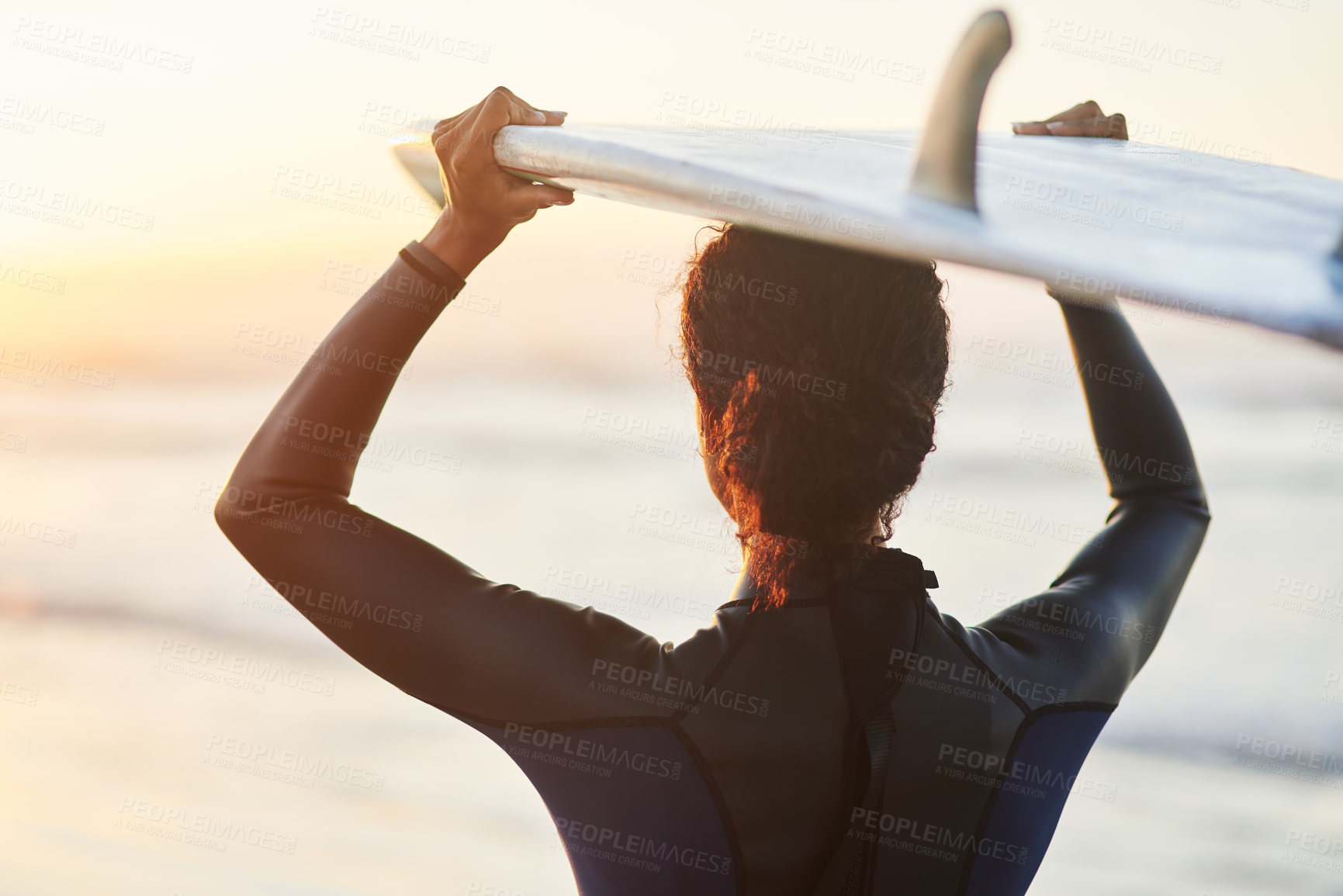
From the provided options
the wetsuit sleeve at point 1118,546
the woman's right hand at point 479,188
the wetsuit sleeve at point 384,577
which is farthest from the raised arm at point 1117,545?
the woman's right hand at point 479,188

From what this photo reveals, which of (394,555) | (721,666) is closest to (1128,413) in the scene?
(721,666)

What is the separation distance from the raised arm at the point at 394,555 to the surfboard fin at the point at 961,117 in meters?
0.45

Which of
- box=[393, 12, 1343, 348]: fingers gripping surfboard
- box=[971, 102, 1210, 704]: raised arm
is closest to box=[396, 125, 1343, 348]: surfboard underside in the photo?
box=[393, 12, 1343, 348]: fingers gripping surfboard

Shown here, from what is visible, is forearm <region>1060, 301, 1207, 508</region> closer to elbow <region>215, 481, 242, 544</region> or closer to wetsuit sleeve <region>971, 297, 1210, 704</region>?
wetsuit sleeve <region>971, 297, 1210, 704</region>

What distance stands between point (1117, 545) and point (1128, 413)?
7.9 inches

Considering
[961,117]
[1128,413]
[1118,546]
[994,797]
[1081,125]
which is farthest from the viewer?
[1081,125]

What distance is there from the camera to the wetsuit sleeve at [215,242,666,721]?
104cm

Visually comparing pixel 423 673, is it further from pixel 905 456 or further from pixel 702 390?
pixel 905 456

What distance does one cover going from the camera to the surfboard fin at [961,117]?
75 cm

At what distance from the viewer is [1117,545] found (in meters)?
1.34

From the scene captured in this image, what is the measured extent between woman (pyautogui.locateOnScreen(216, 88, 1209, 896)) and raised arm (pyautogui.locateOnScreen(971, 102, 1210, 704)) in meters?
0.07

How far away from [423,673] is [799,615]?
0.38 meters

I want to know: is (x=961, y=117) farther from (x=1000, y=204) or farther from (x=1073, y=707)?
(x=1073, y=707)

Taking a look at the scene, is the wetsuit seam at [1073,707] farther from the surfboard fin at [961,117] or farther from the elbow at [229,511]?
the elbow at [229,511]
